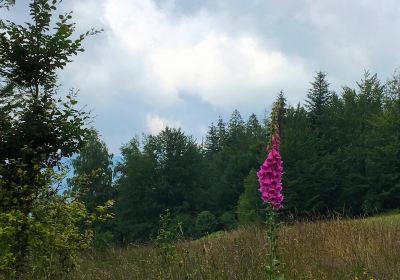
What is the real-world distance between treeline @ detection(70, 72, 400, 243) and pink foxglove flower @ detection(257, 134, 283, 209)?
34.0 m

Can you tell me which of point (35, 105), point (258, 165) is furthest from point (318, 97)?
point (35, 105)

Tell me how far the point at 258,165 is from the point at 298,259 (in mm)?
51472

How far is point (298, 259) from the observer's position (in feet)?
22.6

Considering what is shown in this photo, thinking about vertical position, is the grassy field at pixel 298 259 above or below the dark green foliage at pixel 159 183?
below

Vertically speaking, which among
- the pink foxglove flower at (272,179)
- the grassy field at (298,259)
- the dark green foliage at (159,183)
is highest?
the dark green foliage at (159,183)

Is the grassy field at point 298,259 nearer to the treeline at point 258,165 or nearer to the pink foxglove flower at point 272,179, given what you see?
the pink foxglove flower at point 272,179

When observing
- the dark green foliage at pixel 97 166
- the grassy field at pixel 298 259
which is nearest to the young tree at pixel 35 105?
the grassy field at pixel 298 259

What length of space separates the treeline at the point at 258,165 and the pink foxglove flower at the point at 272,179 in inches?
1337

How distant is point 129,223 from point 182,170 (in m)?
9.29

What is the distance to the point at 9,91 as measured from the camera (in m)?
8.34

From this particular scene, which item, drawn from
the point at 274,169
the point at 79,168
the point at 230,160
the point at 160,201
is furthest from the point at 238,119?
the point at 274,169

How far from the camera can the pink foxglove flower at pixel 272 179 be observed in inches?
165

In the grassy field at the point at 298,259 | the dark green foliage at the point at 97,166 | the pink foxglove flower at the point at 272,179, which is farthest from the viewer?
the dark green foliage at the point at 97,166

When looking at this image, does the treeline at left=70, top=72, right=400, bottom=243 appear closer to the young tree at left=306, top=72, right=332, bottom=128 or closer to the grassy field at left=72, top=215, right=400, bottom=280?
the young tree at left=306, top=72, right=332, bottom=128
